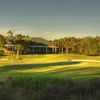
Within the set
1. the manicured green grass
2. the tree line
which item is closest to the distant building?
the tree line

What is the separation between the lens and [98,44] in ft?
180

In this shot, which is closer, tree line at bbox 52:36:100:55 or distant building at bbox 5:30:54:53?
tree line at bbox 52:36:100:55

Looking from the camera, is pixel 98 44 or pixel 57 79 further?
pixel 98 44

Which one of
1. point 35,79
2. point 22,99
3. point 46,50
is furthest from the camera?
point 46,50

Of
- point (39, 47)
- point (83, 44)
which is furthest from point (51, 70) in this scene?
point (39, 47)

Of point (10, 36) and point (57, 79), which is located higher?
point (10, 36)

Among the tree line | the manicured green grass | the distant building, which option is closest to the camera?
the manicured green grass

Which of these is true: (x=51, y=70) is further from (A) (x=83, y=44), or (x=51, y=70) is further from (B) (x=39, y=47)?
(B) (x=39, y=47)

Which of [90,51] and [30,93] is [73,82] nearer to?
[30,93]

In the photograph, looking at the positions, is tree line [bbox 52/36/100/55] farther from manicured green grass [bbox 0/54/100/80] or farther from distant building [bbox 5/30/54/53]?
manicured green grass [bbox 0/54/100/80]

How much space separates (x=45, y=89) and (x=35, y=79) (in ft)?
6.32

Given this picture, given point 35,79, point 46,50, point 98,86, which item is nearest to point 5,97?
point 35,79

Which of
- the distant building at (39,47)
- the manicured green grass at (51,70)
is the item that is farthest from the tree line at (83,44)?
the manicured green grass at (51,70)

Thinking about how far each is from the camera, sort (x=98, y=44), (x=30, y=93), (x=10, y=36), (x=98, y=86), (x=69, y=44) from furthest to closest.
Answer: (x=10, y=36) < (x=69, y=44) < (x=98, y=44) < (x=98, y=86) < (x=30, y=93)
